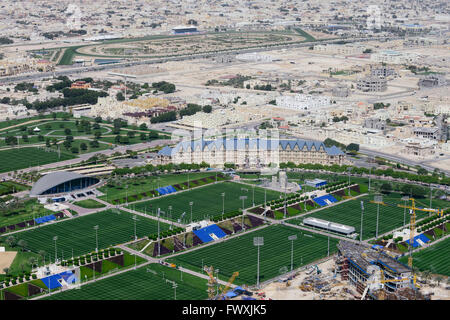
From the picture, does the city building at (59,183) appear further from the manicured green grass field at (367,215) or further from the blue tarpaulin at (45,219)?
the manicured green grass field at (367,215)

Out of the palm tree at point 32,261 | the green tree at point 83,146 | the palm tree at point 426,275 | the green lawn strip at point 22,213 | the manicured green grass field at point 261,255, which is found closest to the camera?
the palm tree at point 426,275

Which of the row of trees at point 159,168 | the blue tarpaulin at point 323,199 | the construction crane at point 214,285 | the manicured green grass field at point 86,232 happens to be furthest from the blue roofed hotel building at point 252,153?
the construction crane at point 214,285

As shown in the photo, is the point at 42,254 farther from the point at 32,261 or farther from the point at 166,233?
the point at 166,233

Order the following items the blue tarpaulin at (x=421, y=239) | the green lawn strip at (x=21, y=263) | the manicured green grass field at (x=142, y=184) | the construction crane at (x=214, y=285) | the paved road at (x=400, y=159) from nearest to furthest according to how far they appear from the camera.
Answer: the construction crane at (x=214, y=285), the green lawn strip at (x=21, y=263), the blue tarpaulin at (x=421, y=239), the manicured green grass field at (x=142, y=184), the paved road at (x=400, y=159)

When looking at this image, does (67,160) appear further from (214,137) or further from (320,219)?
(320,219)

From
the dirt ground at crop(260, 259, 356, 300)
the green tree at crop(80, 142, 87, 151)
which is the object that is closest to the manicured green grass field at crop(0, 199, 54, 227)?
the green tree at crop(80, 142, 87, 151)

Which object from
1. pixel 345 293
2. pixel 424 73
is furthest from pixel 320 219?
pixel 424 73

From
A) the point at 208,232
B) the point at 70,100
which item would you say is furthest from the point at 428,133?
the point at 70,100
